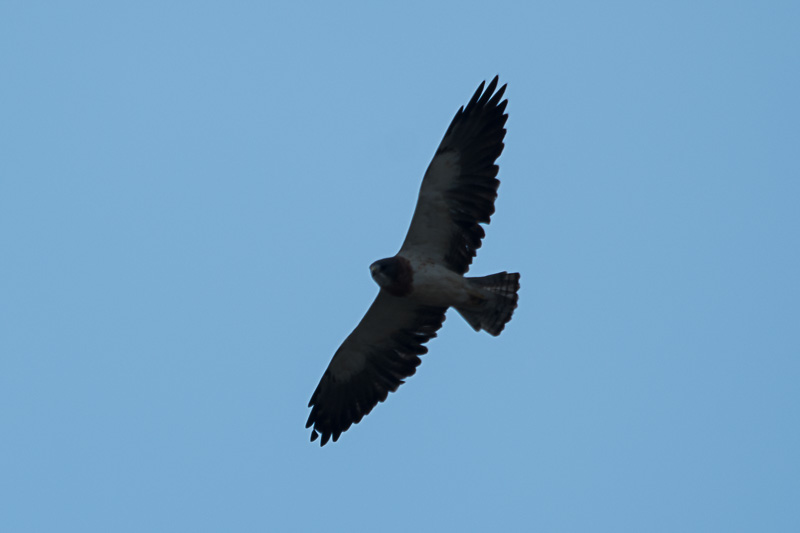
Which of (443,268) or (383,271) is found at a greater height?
(443,268)

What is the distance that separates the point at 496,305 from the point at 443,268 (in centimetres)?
87

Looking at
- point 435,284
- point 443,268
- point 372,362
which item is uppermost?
point 443,268

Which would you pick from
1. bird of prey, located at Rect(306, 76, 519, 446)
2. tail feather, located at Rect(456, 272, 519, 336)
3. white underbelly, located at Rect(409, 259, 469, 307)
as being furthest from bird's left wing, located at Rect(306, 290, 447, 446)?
tail feather, located at Rect(456, 272, 519, 336)

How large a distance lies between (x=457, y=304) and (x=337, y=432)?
231 centimetres

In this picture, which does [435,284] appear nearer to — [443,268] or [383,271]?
[443,268]

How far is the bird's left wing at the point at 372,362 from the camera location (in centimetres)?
1312

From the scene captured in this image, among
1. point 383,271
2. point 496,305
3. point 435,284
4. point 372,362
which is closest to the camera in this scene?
point 383,271

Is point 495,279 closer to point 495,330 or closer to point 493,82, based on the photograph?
point 495,330

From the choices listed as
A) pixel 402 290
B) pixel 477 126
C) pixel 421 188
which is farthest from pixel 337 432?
pixel 477 126

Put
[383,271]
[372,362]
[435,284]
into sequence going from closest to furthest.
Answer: [383,271]
[435,284]
[372,362]

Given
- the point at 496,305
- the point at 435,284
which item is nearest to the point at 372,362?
the point at 435,284

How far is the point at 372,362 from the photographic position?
13.5m

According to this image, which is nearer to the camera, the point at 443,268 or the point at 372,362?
the point at 443,268

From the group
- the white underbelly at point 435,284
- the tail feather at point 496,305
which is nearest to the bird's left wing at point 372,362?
the white underbelly at point 435,284
